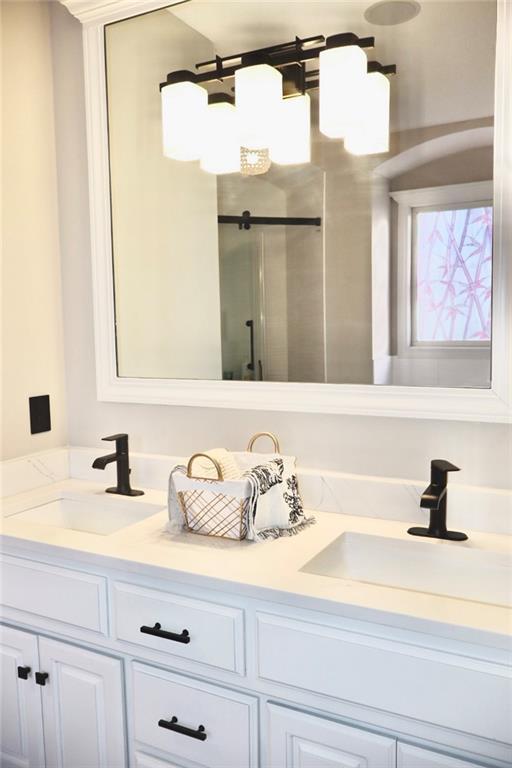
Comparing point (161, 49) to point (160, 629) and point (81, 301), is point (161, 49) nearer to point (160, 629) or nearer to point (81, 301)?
point (81, 301)

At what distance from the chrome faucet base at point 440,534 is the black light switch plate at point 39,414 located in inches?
46.1

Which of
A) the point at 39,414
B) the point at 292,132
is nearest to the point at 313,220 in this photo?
the point at 292,132

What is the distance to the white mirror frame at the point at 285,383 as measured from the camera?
1.37 meters

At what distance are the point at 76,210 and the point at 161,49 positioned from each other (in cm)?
54

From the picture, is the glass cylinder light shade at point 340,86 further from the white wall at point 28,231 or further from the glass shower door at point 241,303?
the white wall at point 28,231

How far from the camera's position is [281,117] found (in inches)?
63.8

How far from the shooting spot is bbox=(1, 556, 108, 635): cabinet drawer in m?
1.40

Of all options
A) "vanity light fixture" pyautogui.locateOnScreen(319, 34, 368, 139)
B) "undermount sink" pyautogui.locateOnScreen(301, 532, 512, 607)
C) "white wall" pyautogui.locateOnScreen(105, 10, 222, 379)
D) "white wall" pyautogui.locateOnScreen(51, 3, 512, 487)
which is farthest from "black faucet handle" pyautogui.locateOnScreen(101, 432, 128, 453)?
"vanity light fixture" pyautogui.locateOnScreen(319, 34, 368, 139)

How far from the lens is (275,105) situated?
5.33ft

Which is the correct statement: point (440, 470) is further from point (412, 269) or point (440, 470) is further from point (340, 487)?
point (412, 269)

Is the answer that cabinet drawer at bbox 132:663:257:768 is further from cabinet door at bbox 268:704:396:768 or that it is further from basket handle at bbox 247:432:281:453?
basket handle at bbox 247:432:281:453

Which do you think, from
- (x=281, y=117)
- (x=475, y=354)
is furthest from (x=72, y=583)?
(x=281, y=117)

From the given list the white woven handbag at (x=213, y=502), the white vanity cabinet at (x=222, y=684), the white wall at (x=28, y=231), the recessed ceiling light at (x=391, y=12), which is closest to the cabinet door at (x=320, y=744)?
the white vanity cabinet at (x=222, y=684)

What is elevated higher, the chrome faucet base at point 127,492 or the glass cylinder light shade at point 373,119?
the glass cylinder light shade at point 373,119
